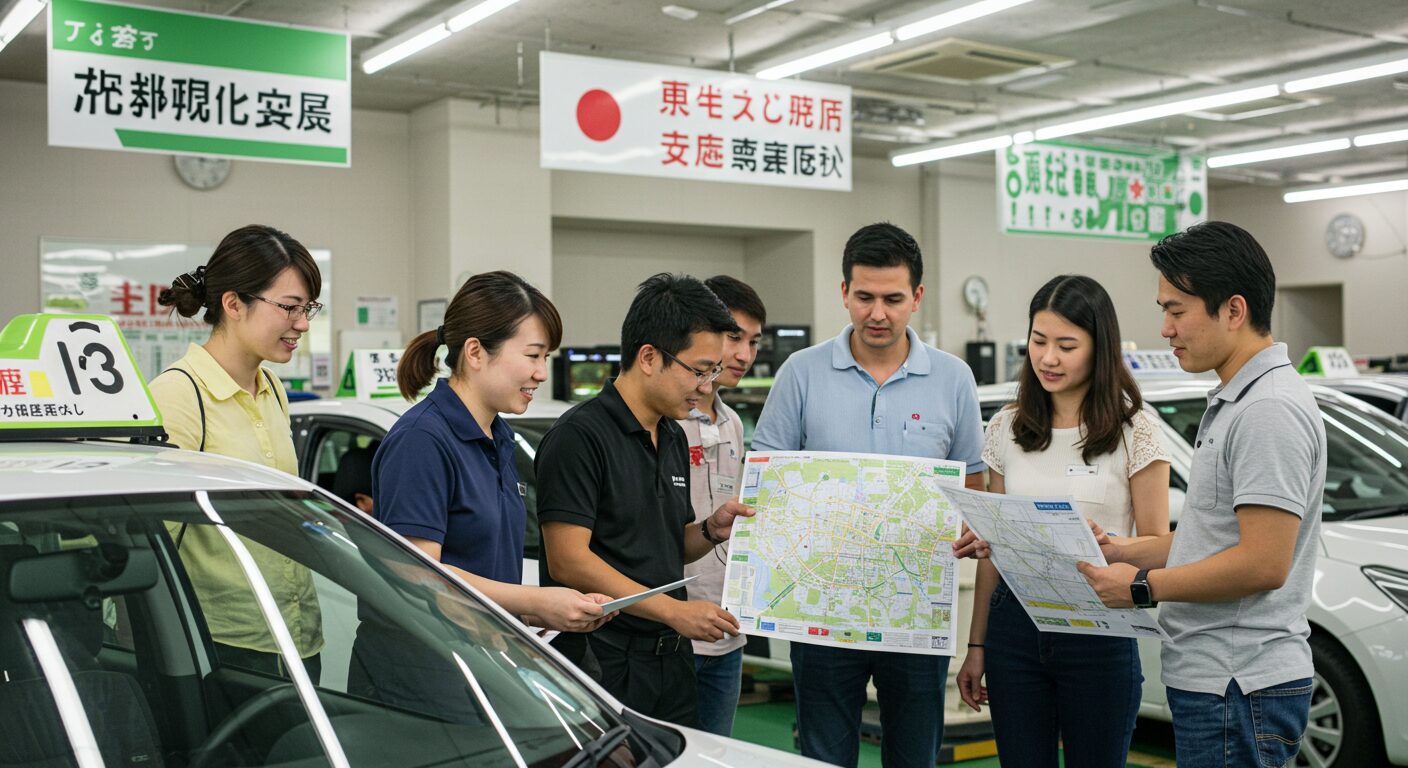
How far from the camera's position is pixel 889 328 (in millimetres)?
2906

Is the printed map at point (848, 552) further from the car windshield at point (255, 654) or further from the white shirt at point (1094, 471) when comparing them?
the car windshield at point (255, 654)

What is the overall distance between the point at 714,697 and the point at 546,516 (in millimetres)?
844

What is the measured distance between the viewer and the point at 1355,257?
668 inches

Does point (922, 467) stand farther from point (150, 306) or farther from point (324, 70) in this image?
point (150, 306)

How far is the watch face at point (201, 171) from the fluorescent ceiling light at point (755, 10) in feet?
15.9

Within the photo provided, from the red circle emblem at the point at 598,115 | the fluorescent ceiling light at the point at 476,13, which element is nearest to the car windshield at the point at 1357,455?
the red circle emblem at the point at 598,115

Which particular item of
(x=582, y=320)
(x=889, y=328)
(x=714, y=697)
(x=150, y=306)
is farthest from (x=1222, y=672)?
(x=582, y=320)

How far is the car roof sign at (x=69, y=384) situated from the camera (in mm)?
2049

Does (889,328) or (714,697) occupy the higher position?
(889,328)

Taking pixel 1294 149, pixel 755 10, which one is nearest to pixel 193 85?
pixel 755 10

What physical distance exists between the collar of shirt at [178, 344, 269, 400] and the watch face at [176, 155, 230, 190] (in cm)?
945

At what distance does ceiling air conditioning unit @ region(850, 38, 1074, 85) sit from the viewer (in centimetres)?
991

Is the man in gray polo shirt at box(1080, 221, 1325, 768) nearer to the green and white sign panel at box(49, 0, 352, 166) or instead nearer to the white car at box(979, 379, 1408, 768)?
the white car at box(979, 379, 1408, 768)

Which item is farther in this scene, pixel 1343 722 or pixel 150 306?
pixel 150 306
